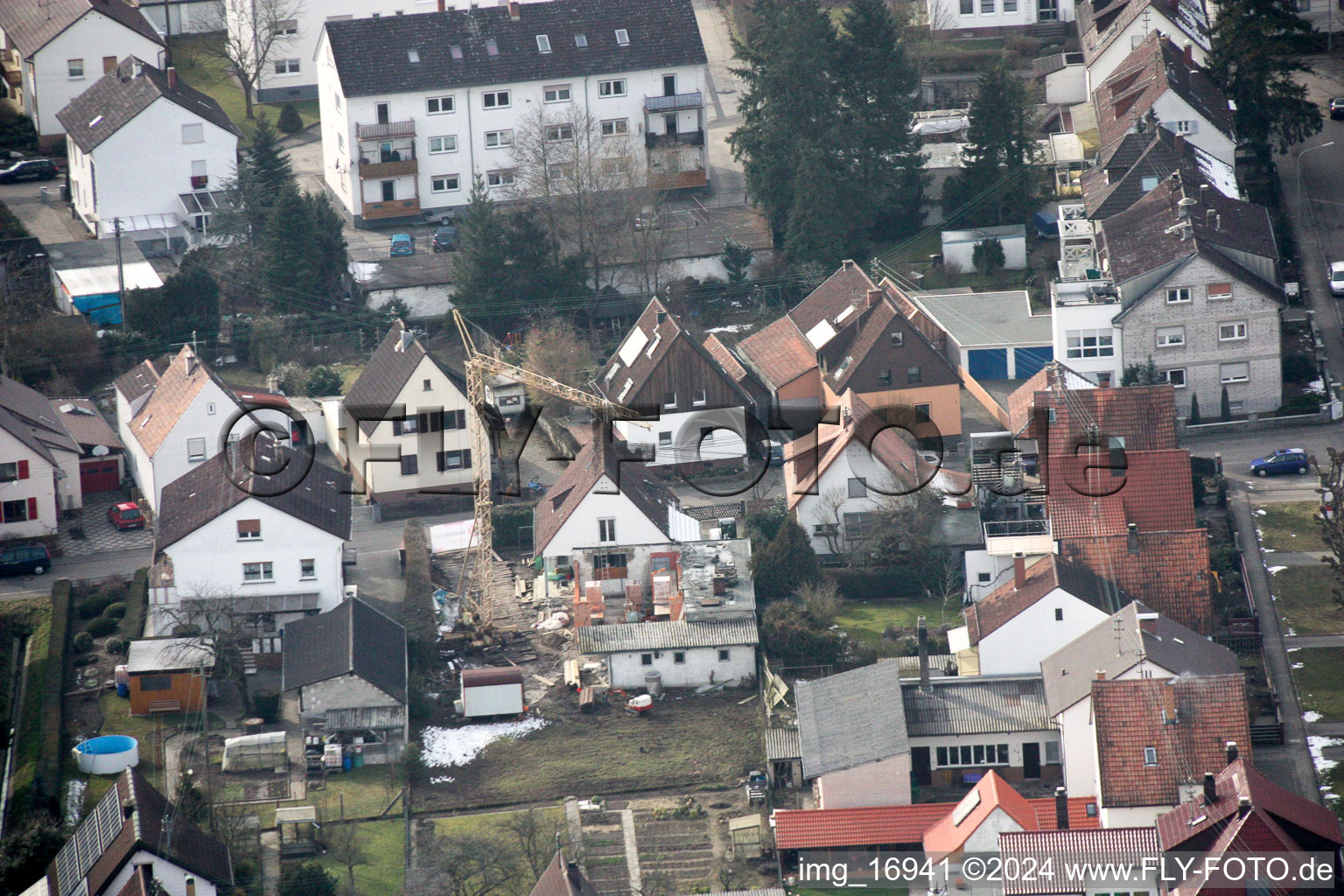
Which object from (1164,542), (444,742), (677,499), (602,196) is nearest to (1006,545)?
(1164,542)

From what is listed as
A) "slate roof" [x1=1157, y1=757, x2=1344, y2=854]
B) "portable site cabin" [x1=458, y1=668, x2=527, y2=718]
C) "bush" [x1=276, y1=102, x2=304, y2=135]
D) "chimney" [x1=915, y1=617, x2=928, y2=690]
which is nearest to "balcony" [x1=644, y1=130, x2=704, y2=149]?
"bush" [x1=276, y1=102, x2=304, y2=135]

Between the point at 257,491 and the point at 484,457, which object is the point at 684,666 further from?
the point at 257,491

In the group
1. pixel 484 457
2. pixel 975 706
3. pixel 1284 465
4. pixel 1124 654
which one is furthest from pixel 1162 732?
pixel 484 457

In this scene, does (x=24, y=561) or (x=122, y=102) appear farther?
(x=122, y=102)

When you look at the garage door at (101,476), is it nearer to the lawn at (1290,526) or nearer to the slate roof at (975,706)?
the slate roof at (975,706)

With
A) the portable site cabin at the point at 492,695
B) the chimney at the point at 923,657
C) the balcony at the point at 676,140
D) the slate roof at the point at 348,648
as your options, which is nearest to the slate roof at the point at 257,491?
the slate roof at the point at 348,648

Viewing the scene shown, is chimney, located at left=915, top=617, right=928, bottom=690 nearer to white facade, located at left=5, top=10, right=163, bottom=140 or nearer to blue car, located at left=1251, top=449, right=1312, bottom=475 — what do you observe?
blue car, located at left=1251, top=449, right=1312, bottom=475

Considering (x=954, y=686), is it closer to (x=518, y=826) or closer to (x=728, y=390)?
(x=518, y=826)
